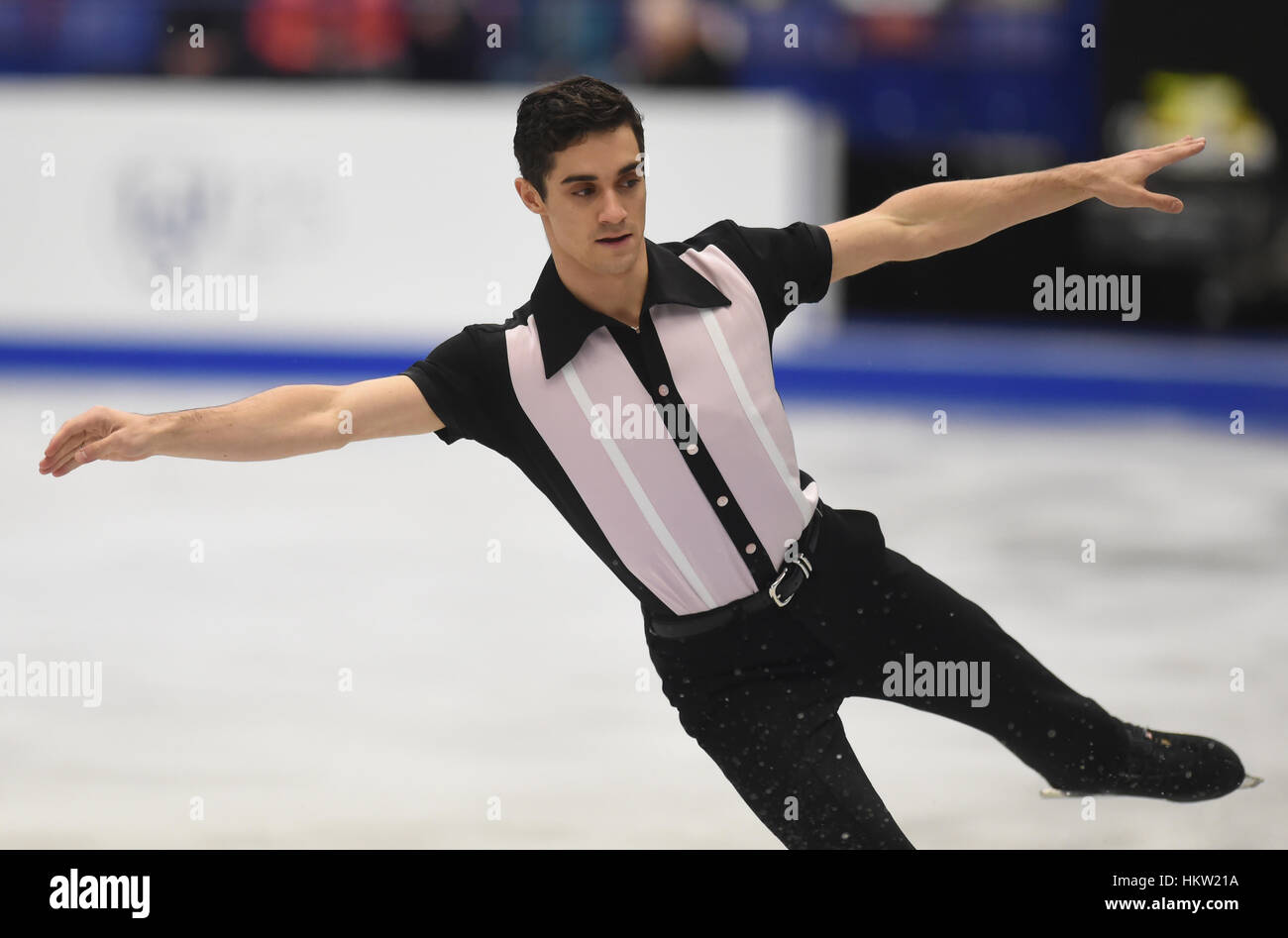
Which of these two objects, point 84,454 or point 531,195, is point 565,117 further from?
point 84,454

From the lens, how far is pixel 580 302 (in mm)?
2807

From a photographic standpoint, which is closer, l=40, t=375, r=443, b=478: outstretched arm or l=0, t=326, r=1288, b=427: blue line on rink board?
l=40, t=375, r=443, b=478: outstretched arm

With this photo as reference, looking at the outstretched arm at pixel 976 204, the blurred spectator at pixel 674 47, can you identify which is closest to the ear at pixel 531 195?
the outstretched arm at pixel 976 204

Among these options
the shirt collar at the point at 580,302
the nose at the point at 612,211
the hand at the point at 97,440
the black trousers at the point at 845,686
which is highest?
the nose at the point at 612,211

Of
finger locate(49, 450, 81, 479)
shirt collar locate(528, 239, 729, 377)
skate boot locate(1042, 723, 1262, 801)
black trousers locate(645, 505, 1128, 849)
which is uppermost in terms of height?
shirt collar locate(528, 239, 729, 377)

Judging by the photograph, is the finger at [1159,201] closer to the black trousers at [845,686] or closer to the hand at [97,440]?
the black trousers at [845,686]

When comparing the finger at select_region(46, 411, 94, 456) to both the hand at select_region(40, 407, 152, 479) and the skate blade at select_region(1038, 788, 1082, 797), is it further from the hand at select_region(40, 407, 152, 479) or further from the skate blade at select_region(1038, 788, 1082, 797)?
the skate blade at select_region(1038, 788, 1082, 797)

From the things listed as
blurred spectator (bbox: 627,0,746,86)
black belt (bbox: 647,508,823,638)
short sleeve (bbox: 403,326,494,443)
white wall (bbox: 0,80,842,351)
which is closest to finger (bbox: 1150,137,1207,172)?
black belt (bbox: 647,508,823,638)

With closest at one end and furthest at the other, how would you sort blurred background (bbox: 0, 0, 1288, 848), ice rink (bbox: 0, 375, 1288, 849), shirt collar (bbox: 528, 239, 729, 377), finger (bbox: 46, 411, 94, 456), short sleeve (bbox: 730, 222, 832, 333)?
finger (bbox: 46, 411, 94, 456) < shirt collar (bbox: 528, 239, 729, 377) < short sleeve (bbox: 730, 222, 832, 333) < ice rink (bbox: 0, 375, 1288, 849) < blurred background (bbox: 0, 0, 1288, 848)

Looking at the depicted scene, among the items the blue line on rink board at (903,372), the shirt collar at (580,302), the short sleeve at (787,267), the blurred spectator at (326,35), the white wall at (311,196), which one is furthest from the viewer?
the blurred spectator at (326,35)

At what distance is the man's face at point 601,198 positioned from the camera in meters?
2.69

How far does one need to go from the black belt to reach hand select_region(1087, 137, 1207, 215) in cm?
80

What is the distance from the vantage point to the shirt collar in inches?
109

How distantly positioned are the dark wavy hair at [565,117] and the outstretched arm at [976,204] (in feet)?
→ 1.55
